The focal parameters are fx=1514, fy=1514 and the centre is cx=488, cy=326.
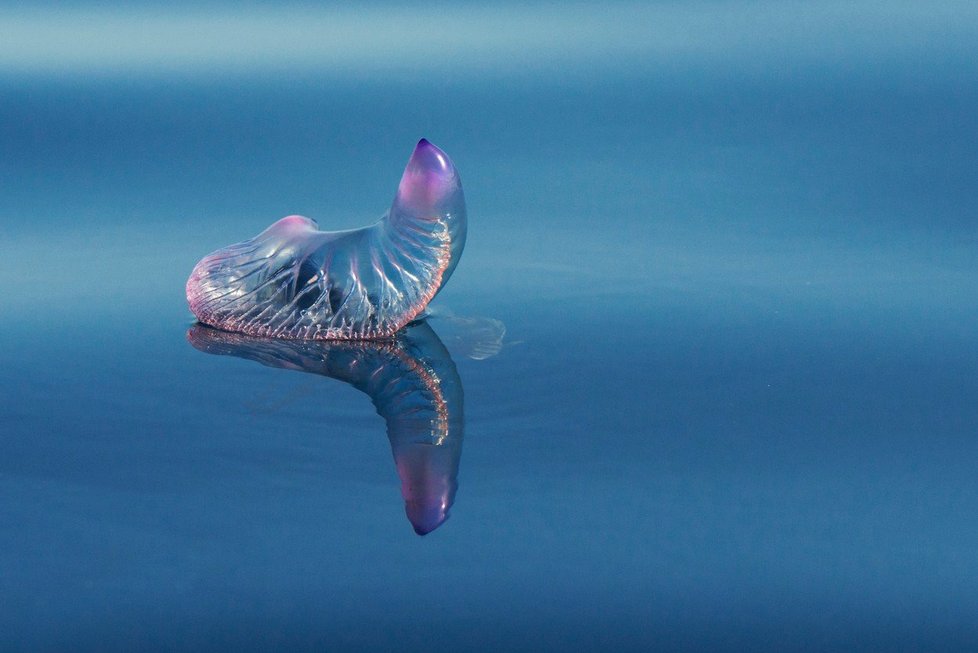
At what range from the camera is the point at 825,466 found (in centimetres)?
Result: 271

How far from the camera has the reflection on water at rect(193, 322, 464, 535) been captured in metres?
2.59

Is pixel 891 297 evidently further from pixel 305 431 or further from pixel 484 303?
pixel 305 431

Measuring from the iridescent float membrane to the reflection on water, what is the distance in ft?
0.13

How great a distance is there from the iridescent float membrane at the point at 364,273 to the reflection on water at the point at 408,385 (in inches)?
1.5

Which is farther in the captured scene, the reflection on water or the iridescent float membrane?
the iridescent float membrane

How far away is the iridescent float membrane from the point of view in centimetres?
326

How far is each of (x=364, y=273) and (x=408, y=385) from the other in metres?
0.34

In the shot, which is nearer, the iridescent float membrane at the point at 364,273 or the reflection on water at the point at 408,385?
the reflection on water at the point at 408,385

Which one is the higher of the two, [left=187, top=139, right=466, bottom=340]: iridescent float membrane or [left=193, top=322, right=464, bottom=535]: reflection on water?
[left=187, top=139, right=466, bottom=340]: iridescent float membrane

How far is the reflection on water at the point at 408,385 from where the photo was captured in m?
2.59

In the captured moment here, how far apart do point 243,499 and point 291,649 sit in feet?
1.62

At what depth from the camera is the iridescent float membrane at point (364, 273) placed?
128 inches

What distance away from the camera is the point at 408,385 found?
304 cm

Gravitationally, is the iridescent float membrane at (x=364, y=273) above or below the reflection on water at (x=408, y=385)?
above
